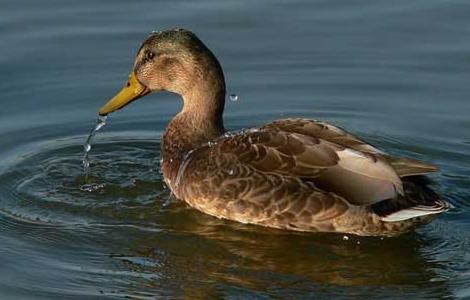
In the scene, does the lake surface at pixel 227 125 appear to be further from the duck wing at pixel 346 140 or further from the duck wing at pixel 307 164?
the duck wing at pixel 346 140

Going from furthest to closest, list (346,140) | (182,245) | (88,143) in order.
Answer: (88,143) < (346,140) < (182,245)

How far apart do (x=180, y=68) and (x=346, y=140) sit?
5.10 ft

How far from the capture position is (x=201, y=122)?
980 centimetres

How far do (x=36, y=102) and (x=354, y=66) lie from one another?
2.68 metres

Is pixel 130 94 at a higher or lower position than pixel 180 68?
lower

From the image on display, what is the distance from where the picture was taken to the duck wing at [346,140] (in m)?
8.59

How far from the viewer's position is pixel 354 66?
11570 mm

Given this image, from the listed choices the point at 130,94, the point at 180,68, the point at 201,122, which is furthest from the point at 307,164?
the point at 130,94

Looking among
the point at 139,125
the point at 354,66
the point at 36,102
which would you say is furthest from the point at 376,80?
the point at 36,102

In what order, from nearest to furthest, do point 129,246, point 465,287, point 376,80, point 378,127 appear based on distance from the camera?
1. point 465,287
2. point 129,246
3. point 378,127
4. point 376,80

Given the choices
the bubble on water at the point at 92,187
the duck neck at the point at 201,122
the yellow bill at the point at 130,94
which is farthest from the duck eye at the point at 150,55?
the bubble on water at the point at 92,187

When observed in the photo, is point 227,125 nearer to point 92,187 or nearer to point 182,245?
point 92,187

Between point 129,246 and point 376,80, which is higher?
point 376,80

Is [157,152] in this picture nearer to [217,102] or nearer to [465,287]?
[217,102]
